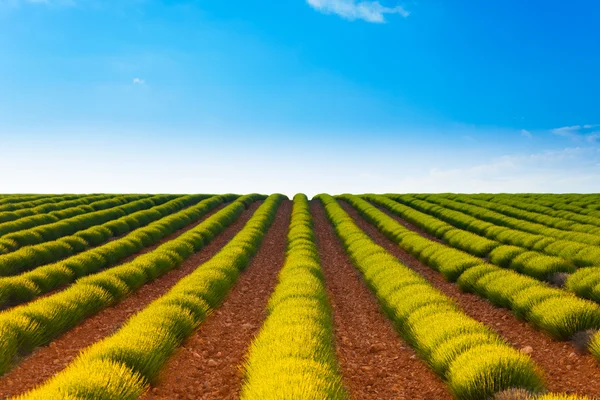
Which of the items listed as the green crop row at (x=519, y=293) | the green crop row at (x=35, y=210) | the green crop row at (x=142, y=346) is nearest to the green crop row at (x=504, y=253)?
the green crop row at (x=519, y=293)

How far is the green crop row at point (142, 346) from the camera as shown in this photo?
488cm

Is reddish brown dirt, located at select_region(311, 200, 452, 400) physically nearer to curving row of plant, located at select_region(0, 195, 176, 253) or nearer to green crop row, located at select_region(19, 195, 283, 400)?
green crop row, located at select_region(19, 195, 283, 400)

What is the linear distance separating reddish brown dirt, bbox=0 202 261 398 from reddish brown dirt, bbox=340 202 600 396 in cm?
671

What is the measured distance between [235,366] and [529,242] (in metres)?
11.9

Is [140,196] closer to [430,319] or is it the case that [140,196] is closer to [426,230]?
[426,230]

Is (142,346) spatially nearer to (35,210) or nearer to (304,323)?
(304,323)

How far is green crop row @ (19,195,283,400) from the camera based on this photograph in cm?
488

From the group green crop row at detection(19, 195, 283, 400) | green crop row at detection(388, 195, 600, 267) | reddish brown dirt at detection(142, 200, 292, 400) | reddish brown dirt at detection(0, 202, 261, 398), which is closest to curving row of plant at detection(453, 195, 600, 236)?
green crop row at detection(388, 195, 600, 267)

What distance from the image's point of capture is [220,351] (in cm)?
749

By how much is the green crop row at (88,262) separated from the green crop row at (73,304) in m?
1.04

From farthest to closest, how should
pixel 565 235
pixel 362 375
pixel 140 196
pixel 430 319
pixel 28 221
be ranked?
pixel 140 196 < pixel 28 221 < pixel 565 235 < pixel 430 319 < pixel 362 375

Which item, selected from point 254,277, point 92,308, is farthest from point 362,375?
point 254,277

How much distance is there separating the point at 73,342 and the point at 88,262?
6.02 metres

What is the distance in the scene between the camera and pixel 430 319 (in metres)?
7.59
